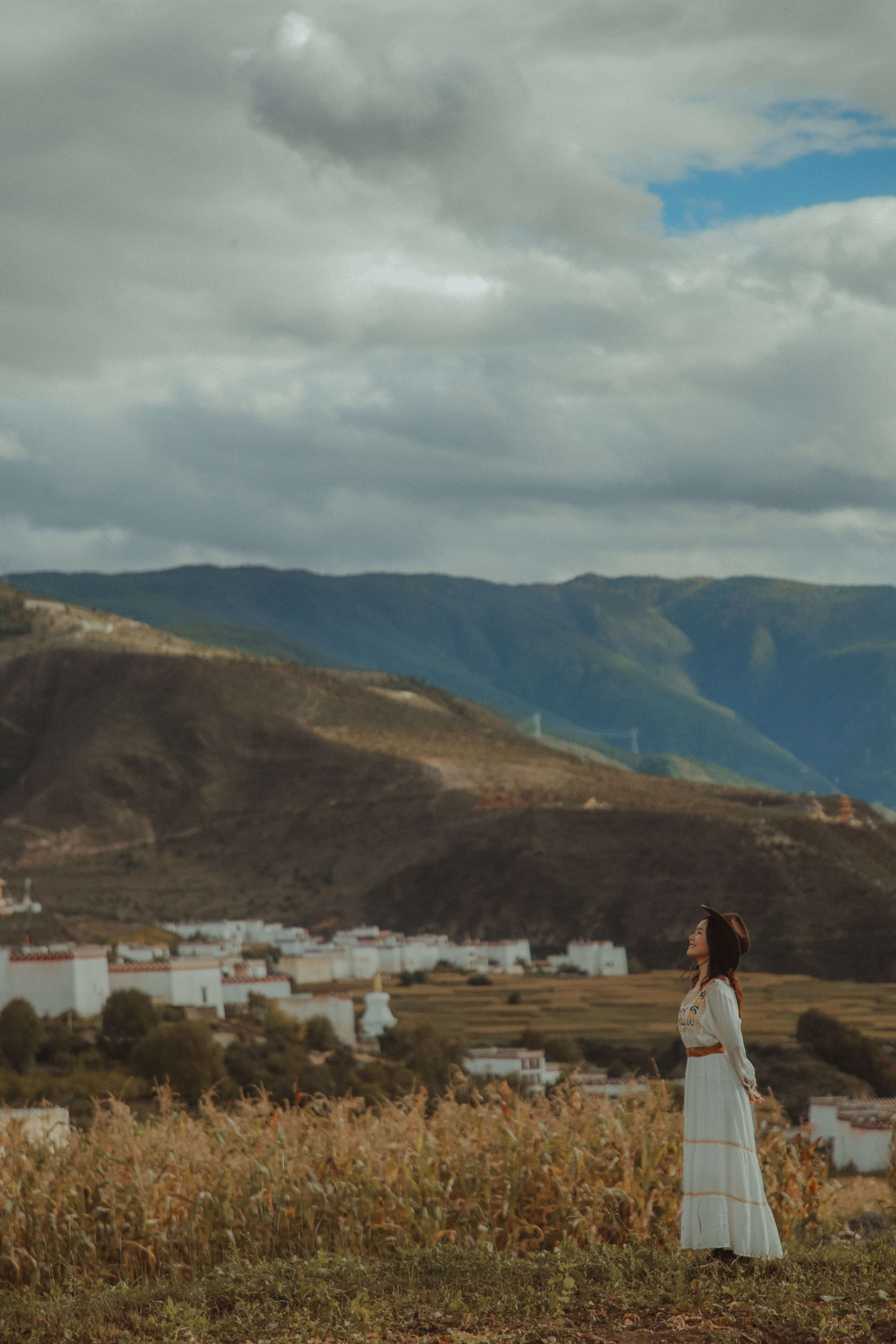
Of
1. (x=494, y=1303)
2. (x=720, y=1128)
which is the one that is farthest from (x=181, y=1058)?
(x=720, y=1128)

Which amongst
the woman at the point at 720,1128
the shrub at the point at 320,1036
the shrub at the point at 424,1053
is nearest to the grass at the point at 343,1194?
the woman at the point at 720,1128

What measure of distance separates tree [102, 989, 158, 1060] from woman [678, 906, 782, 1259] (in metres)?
29.3

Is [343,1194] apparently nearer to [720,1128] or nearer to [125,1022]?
[720,1128]

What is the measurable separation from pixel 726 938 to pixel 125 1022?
101ft

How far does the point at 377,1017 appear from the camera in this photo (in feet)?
163

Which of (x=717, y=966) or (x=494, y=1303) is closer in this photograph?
(x=494, y=1303)

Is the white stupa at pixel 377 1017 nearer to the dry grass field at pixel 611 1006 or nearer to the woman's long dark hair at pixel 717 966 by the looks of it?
the dry grass field at pixel 611 1006

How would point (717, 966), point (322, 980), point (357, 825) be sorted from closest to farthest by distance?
point (717, 966) < point (322, 980) < point (357, 825)

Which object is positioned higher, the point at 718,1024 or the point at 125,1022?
the point at 718,1024

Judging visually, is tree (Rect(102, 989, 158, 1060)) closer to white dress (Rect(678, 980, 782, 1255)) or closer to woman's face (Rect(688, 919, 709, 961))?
white dress (Rect(678, 980, 782, 1255))

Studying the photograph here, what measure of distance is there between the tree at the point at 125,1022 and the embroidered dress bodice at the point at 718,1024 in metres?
29.4

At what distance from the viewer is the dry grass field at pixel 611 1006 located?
5178 cm

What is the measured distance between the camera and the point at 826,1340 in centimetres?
796

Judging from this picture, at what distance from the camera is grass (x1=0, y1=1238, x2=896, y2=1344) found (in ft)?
27.2
